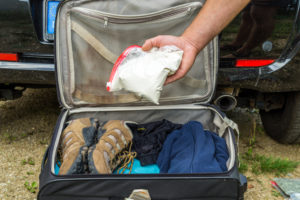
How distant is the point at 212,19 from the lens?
142cm

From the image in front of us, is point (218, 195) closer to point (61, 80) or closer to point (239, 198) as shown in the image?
point (239, 198)

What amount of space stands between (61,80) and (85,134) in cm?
35

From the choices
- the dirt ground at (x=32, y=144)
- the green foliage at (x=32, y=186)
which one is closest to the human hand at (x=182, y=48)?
the dirt ground at (x=32, y=144)

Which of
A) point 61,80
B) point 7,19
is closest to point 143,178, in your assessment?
point 61,80

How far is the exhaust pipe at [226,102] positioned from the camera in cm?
194

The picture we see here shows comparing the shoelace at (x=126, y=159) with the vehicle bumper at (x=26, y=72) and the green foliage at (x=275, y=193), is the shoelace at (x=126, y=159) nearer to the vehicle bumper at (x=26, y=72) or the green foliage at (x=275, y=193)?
the vehicle bumper at (x=26, y=72)

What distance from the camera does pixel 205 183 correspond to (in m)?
1.24

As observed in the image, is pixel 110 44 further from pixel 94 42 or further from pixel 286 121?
pixel 286 121

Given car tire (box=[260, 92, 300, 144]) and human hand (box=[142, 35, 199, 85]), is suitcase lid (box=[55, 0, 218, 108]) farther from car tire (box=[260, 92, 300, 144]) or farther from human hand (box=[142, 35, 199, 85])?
car tire (box=[260, 92, 300, 144])

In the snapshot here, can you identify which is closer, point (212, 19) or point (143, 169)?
point (212, 19)

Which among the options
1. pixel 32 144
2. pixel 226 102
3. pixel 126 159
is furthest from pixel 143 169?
pixel 32 144

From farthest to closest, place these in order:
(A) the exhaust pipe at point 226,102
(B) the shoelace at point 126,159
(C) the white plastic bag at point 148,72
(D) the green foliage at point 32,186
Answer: (A) the exhaust pipe at point 226,102, (D) the green foliage at point 32,186, (B) the shoelace at point 126,159, (C) the white plastic bag at point 148,72

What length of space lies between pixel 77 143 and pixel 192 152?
60cm

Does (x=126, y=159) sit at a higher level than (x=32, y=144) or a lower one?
higher
